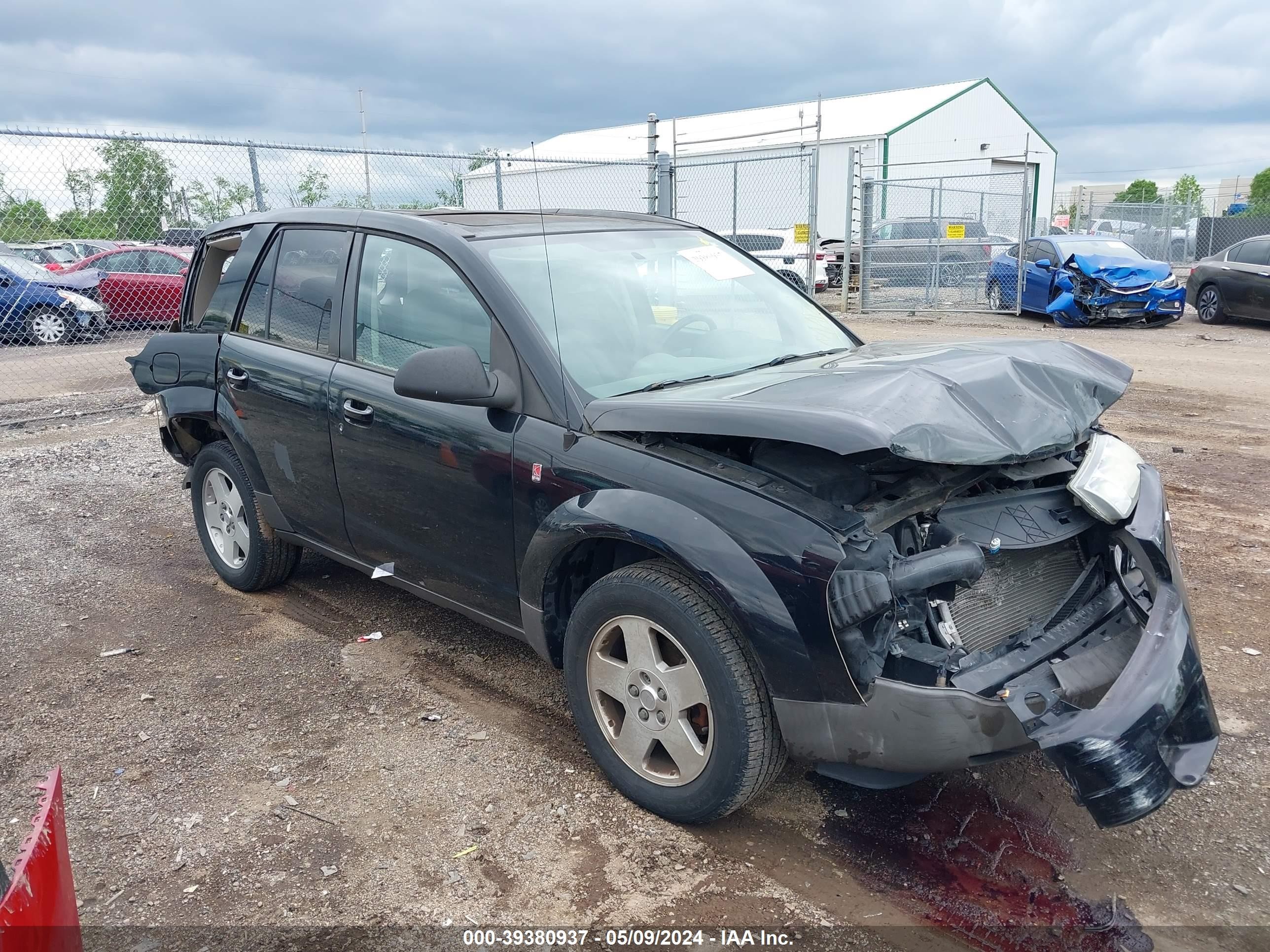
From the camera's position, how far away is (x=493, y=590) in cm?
354

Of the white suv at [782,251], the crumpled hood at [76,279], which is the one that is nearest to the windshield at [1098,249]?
the white suv at [782,251]

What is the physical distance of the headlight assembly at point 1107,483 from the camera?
2.98 metres

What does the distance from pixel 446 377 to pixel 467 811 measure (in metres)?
1.40

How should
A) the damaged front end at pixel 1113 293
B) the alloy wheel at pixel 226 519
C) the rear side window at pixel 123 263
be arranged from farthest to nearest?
1. the rear side window at pixel 123 263
2. the damaged front end at pixel 1113 293
3. the alloy wheel at pixel 226 519

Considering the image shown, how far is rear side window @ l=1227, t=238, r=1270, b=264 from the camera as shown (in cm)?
1495

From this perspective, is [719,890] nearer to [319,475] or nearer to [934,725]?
[934,725]

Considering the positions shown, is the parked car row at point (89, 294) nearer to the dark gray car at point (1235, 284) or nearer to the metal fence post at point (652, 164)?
the metal fence post at point (652, 164)

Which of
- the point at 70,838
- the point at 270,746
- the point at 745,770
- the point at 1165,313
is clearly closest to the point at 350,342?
the point at 270,746

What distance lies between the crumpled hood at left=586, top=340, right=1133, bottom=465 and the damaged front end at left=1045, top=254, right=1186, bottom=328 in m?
13.0

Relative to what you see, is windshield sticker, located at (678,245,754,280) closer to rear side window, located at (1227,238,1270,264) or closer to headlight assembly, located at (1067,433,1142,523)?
headlight assembly, located at (1067,433,1142,523)

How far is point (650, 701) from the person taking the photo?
9.76 feet

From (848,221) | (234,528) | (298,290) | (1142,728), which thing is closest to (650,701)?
(1142,728)

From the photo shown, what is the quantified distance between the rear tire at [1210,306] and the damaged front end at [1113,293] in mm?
388

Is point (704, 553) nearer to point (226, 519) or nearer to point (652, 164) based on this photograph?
point (226, 519)
